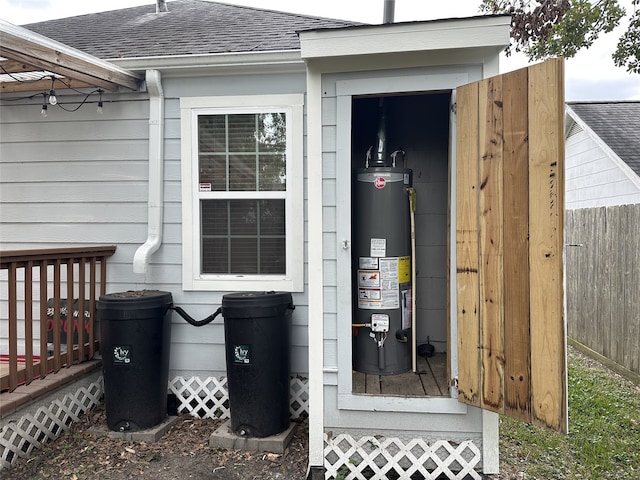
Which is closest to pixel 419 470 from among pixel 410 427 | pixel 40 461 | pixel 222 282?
pixel 410 427

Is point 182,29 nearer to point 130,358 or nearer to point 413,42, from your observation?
point 413,42

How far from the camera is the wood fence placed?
461cm

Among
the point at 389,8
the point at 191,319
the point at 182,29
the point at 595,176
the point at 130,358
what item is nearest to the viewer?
the point at 130,358

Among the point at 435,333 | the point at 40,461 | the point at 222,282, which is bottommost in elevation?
the point at 40,461

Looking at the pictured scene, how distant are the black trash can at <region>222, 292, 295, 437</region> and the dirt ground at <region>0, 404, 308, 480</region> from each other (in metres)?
0.20

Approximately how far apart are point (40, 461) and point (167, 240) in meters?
1.69

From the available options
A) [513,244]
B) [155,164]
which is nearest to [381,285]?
[513,244]

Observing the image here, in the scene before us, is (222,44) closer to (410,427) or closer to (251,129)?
(251,129)

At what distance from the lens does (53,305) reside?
376cm

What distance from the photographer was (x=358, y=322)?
3.20 m

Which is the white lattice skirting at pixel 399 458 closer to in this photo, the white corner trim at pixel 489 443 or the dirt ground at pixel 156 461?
the white corner trim at pixel 489 443

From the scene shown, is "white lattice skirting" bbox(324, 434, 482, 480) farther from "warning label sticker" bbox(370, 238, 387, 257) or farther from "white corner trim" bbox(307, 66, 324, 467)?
"warning label sticker" bbox(370, 238, 387, 257)

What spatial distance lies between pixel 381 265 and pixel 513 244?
3.01 feet

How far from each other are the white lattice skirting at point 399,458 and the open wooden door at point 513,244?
35 centimetres
